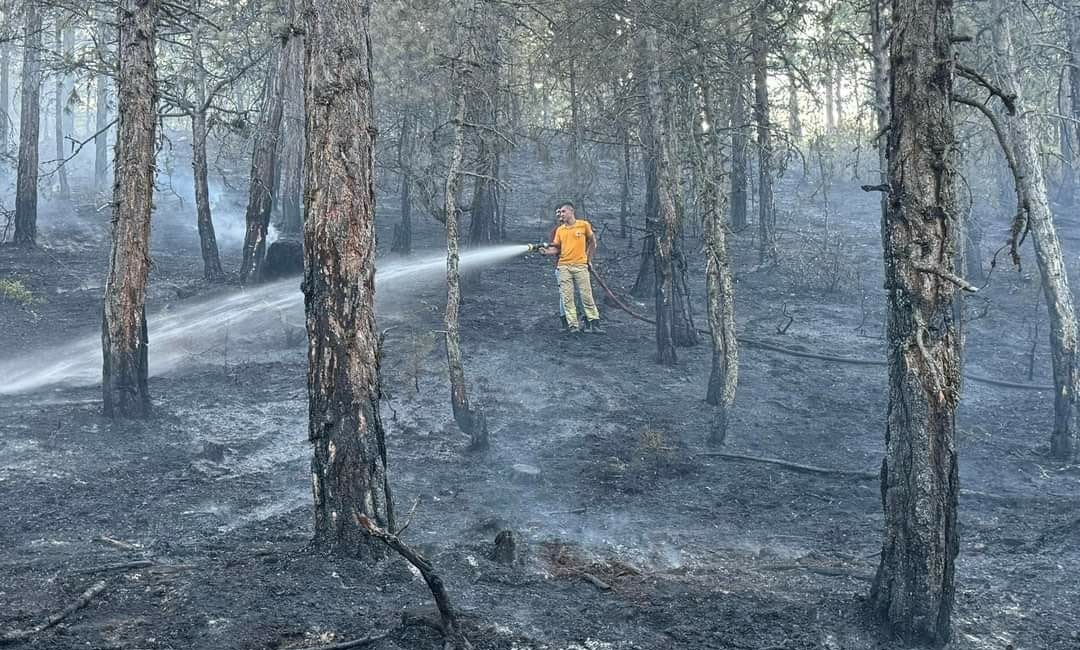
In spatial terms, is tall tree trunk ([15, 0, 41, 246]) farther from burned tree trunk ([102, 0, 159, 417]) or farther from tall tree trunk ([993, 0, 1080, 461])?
tall tree trunk ([993, 0, 1080, 461])

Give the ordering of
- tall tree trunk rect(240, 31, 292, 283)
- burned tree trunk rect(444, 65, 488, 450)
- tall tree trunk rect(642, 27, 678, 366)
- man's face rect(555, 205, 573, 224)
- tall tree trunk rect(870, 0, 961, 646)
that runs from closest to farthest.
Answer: tall tree trunk rect(870, 0, 961, 646) < burned tree trunk rect(444, 65, 488, 450) < tall tree trunk rect(642, 27, 678, 366) < man's face rect(555, 205, 573, 224) < tall tree trunk rect(240, 31, 292, 283)

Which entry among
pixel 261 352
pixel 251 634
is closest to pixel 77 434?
pixel 261 352

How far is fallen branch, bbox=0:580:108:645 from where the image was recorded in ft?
18.9

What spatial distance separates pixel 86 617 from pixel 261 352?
962 cm

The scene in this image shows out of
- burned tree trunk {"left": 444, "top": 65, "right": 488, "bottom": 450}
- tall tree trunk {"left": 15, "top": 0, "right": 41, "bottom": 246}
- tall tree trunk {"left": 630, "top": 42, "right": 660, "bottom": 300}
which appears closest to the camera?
burned tree trunk {"left": 444, "top": 65, "right": 488, "bottom": 450}

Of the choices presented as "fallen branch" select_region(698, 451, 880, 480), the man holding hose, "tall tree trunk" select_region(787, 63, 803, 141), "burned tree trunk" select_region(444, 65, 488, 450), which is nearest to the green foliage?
the man holding hose

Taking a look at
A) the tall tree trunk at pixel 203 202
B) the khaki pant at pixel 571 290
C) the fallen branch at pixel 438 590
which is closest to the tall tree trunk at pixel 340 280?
the fallen branch at pixel 438 590

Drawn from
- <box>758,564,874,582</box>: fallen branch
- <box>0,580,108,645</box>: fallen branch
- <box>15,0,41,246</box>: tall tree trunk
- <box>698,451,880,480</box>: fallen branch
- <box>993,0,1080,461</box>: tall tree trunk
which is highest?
<box>15,0,41,246</box>: tall tree trunk

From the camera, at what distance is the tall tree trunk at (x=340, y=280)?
6.99 m

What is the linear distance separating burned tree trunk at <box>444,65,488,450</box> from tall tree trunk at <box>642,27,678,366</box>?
2.92 metres

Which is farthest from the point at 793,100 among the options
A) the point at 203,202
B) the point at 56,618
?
the point at 56,618

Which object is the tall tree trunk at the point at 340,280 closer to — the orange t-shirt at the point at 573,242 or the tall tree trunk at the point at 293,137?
the orange t-shirt at the point at 573,242

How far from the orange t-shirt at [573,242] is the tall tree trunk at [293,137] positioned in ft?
17.0

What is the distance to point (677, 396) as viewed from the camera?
45.9ft
